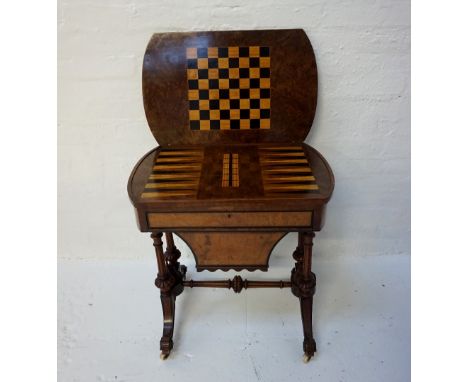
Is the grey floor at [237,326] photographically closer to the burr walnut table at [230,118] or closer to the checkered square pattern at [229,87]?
the burr walnut table at [230,118]

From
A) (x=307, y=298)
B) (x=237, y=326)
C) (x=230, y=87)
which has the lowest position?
(x=237, y=326)

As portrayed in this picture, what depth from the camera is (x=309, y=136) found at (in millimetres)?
2174

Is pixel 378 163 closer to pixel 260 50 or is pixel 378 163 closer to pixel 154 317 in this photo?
pixel 260 50

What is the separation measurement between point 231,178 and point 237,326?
0.82 meters

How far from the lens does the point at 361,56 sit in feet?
6.64

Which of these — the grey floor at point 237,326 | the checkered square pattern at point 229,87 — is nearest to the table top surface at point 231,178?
the checkered square pattern at point 229,87

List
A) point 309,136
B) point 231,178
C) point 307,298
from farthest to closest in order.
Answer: point 309,136, point 307,298, point 231,178

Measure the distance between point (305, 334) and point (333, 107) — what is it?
1.11 metres

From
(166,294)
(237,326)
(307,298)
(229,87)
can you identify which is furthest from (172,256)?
(229,87)

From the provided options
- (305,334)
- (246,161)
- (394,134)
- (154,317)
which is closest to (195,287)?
(154,317)

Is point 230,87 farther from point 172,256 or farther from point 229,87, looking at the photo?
point 172,256

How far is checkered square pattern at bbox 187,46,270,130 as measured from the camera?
1946 millimetres

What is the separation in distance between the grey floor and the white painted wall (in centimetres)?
17

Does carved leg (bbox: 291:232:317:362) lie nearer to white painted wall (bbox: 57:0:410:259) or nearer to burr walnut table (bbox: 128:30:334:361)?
burr walnut table (bbox: 128:30:334:361)
